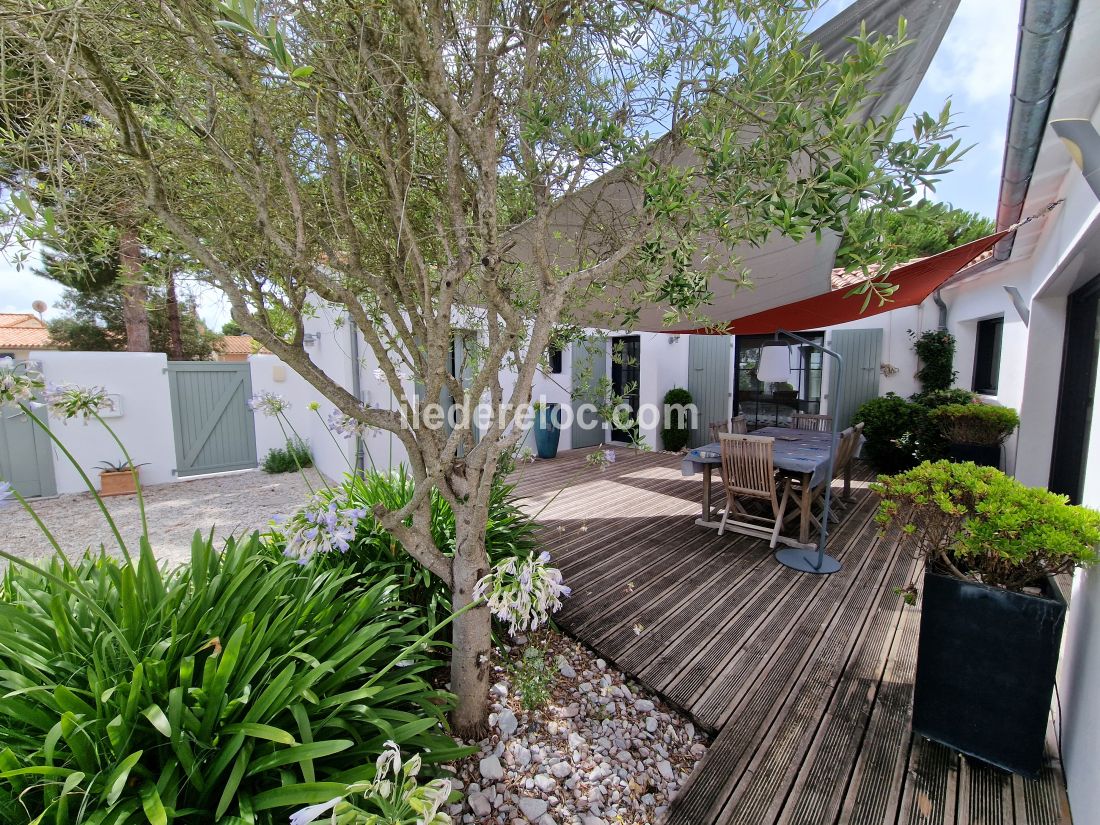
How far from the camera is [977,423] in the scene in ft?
21.1

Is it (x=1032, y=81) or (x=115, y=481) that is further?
(x=115, y=481)

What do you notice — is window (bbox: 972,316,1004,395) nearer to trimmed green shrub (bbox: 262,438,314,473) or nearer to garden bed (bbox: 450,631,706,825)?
garden bed (bbox: 450,631,706,825)

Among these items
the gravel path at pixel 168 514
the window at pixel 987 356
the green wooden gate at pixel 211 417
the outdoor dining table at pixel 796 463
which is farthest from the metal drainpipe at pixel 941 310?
the green wooden gate at pixel 211 417

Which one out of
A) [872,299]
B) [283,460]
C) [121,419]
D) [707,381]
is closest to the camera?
[872,299]

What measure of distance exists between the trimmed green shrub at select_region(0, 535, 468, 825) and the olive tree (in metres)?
0.56

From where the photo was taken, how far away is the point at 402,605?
2.91m

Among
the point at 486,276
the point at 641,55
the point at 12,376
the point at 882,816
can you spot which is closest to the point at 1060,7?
the point at 641,55

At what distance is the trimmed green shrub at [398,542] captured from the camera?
2.92 metres

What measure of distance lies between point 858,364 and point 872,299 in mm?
5376

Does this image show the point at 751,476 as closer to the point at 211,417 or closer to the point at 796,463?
the point at 796,463

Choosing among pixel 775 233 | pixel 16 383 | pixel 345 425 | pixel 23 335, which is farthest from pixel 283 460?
pixel 23 335

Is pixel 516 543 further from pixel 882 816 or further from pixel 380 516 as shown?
pixel 882 816

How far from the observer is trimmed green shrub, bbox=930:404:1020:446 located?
618 centimetres

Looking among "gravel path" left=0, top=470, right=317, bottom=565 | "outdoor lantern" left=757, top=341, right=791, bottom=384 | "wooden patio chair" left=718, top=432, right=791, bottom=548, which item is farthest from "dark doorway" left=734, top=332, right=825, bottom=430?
"gravel path" left=0, top=470, right=317, bottom=565
